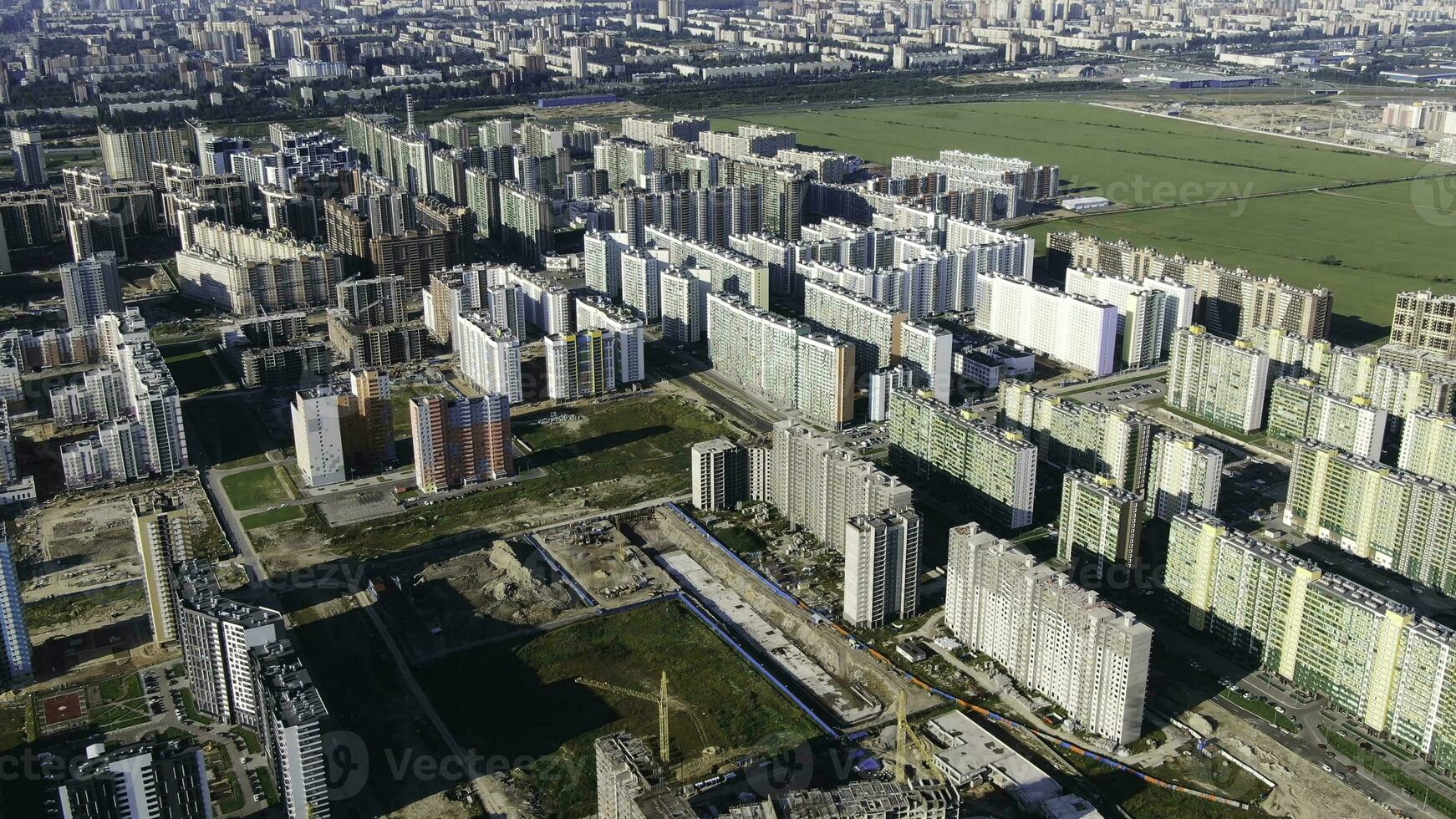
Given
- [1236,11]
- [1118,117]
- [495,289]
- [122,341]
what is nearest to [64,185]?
[122,341]

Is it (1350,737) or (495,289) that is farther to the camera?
(495,289)

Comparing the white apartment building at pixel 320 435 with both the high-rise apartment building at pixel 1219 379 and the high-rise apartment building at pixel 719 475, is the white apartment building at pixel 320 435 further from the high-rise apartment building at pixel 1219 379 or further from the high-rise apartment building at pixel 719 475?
the high-rise apartment building at pixel 1219 379

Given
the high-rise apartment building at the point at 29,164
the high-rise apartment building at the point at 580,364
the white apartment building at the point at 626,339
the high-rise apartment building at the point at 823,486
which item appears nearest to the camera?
the high-rise apartment building at the point at 823,486

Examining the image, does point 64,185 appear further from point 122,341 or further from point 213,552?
point 213,552

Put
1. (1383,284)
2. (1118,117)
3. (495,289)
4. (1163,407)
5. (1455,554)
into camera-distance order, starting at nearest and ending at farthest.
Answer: (1455,554), (1163,407), (495,289), (1383,284), (1118,117)

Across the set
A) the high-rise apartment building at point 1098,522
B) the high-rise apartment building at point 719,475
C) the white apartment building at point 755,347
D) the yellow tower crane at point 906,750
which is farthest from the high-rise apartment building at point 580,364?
the yellow tower crane at point 906,750

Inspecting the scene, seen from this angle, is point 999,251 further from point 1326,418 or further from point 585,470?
point 585,470

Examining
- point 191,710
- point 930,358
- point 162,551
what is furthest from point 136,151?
point 191,710
